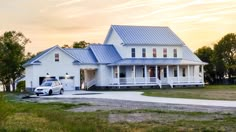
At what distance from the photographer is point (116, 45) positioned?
70.2 meters

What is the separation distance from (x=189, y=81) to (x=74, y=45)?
38.8 meters

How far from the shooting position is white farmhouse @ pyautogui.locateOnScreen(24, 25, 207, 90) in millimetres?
63094

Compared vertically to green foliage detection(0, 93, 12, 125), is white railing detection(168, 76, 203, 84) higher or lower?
higher

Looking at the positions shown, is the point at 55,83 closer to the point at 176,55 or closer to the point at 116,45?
the point at 116,45

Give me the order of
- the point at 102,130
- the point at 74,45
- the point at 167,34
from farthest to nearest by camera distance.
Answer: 1. the point at 74,45
2. the point at 167,34
3. the point at 102,130

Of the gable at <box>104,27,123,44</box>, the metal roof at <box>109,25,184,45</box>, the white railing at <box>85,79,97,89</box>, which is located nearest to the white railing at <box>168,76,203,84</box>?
the metal roof at <box>109,25,184,45</box>

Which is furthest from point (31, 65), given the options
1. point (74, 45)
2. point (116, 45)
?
point (74, 45)

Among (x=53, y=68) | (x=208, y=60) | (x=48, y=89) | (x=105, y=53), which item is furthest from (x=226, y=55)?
→ (x=48, y=89)

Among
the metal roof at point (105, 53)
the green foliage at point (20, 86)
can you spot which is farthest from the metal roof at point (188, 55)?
the green foliage at point (20, 86)

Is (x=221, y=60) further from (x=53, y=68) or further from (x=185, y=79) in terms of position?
(x=53, y=68)

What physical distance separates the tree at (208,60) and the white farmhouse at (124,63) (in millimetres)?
19005

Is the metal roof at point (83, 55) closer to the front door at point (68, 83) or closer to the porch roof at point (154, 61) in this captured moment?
the front door at point (68, 83)

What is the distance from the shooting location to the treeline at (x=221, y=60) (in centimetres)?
→ 9044

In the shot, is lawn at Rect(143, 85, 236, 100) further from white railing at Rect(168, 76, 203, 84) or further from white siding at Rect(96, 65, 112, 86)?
white siding at Rect(96, 65, 112, 86)
